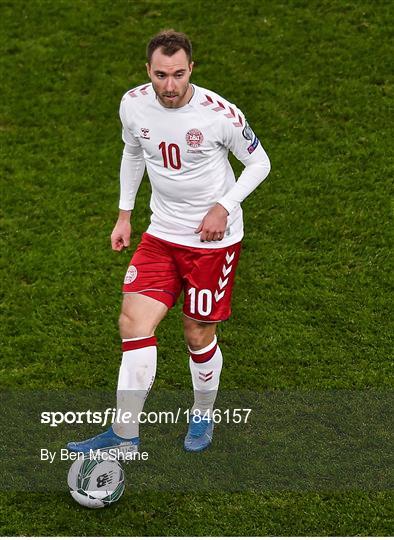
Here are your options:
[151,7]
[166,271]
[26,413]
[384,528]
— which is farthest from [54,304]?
[151,7]

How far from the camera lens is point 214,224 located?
5.79 metres

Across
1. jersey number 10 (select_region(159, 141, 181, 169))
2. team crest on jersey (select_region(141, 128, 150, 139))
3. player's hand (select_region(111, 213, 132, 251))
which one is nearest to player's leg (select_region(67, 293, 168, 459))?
player's hand (select_region(111, 213, 132, 251))

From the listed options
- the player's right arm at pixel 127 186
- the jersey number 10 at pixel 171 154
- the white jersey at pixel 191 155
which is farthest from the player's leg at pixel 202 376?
the jersey number 10 at pixel 171 154

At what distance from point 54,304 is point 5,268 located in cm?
66

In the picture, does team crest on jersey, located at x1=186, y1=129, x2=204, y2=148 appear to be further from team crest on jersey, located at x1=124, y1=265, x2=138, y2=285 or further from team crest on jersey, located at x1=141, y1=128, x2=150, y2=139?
team crest on jersey, located at x1=124, y1=265, x2=138, y2=285

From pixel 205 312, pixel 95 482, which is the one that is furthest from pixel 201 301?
pixel 95 482

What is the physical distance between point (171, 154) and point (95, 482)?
1.96m

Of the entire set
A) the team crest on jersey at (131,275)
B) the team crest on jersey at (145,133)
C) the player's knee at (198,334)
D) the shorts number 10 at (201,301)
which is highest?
the team crest on jersey at (145,133)

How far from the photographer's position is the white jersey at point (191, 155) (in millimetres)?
5793

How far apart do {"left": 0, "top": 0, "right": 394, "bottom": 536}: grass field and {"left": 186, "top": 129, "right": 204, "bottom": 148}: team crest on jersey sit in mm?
1915

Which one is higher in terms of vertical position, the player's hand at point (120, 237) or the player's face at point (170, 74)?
the player's face at point (170, 74)

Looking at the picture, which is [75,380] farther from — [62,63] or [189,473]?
[62,63]

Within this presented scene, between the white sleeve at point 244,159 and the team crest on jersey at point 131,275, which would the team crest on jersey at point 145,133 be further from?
the team crest on jersey at point 131,275

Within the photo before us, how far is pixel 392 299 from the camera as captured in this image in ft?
25.0
